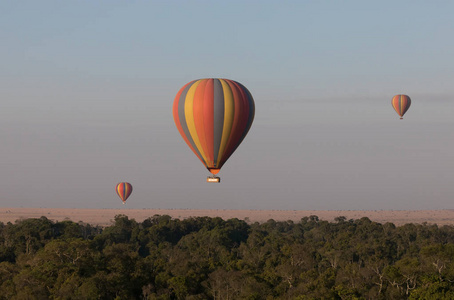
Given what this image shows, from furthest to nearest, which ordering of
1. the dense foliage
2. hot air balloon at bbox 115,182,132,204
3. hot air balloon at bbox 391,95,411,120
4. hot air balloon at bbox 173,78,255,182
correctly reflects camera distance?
hot air balloon at bbox 115,182,132,204 < hot air balloon at bbox 391,95,411,120 < hot air balloon at bbox 173,78,255,182 < the dense foliage

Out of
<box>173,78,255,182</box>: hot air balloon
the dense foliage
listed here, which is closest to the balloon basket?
<box>173,78,255,182</box>: hot air balloon

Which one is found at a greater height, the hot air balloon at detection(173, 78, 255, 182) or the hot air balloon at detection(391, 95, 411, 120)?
the hot air balloon at detection(391, 95, 411, 120)

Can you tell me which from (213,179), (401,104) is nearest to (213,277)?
(213,179)

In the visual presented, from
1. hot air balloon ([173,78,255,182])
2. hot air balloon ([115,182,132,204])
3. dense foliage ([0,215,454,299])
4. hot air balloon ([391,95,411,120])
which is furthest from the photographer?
hot air balloon ([115,182,132,204])

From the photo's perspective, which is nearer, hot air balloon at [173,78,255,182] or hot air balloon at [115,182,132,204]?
hot air balloon at [173,78,255,182]

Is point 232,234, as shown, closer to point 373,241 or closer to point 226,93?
point 373,241

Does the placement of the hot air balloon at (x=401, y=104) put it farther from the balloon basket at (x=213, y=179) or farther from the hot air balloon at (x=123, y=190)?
the balloon basket at (x=213, y=179)

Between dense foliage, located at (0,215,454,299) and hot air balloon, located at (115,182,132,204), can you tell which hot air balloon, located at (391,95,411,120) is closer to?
dense foliage, located at (0,215,454,299)

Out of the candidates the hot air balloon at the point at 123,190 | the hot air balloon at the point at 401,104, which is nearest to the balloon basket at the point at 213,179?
the hot air balloon at the point at 401,104
